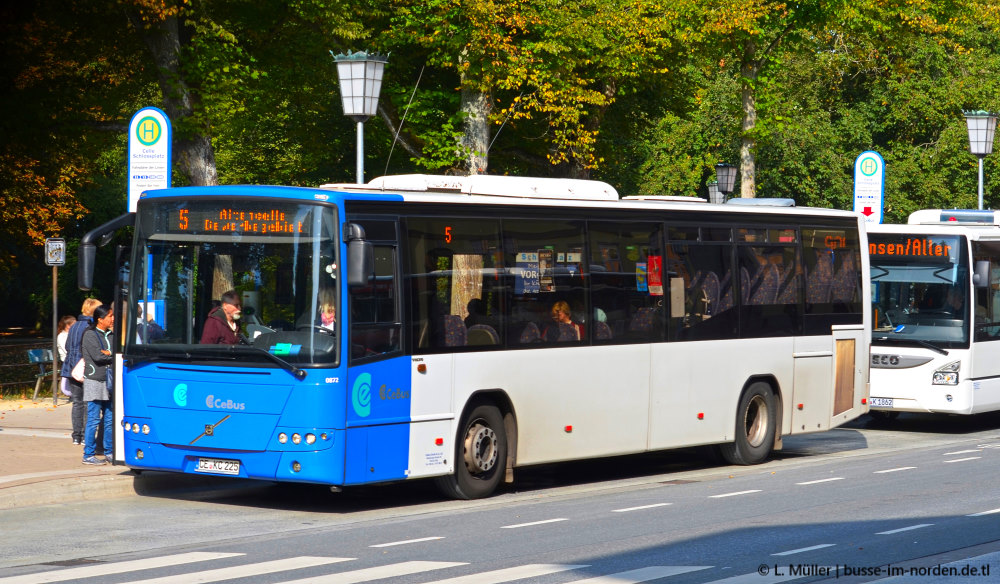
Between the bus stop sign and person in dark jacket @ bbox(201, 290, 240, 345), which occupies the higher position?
the bus stop sign

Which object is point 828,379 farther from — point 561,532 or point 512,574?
point 512,574

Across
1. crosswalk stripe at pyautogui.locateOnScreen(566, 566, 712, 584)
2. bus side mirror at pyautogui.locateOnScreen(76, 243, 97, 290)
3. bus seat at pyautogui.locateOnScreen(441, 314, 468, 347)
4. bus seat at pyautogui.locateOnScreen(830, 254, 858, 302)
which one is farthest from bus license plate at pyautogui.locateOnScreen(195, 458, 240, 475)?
bus seat at pyautogui.locateOnScreen(830, 254, 858, 302)

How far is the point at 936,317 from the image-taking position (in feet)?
71.8

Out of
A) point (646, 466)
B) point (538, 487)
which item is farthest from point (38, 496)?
point (646, 466)

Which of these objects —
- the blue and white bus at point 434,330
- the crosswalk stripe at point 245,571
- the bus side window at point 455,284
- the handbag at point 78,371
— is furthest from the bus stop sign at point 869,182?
the crosswalk stripe at point 245,571

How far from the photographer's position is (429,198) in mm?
13570

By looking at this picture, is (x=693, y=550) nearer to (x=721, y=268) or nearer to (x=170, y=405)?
(x=170, y=405)

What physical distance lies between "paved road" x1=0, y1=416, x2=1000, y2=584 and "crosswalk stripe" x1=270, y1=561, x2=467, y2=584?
0.07 ft

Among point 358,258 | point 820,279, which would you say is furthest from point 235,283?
point 820,279

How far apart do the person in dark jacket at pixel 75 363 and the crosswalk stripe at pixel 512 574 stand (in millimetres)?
8077

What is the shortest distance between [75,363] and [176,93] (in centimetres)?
1077

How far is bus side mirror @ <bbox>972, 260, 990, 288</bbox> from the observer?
21.4 meters

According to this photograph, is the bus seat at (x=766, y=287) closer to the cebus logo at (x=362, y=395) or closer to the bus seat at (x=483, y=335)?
the bus seat at (x=483, y=335)

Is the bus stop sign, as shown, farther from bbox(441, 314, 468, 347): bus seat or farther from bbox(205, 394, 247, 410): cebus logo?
bbox(205, 394, 247, 410): cebus logo
